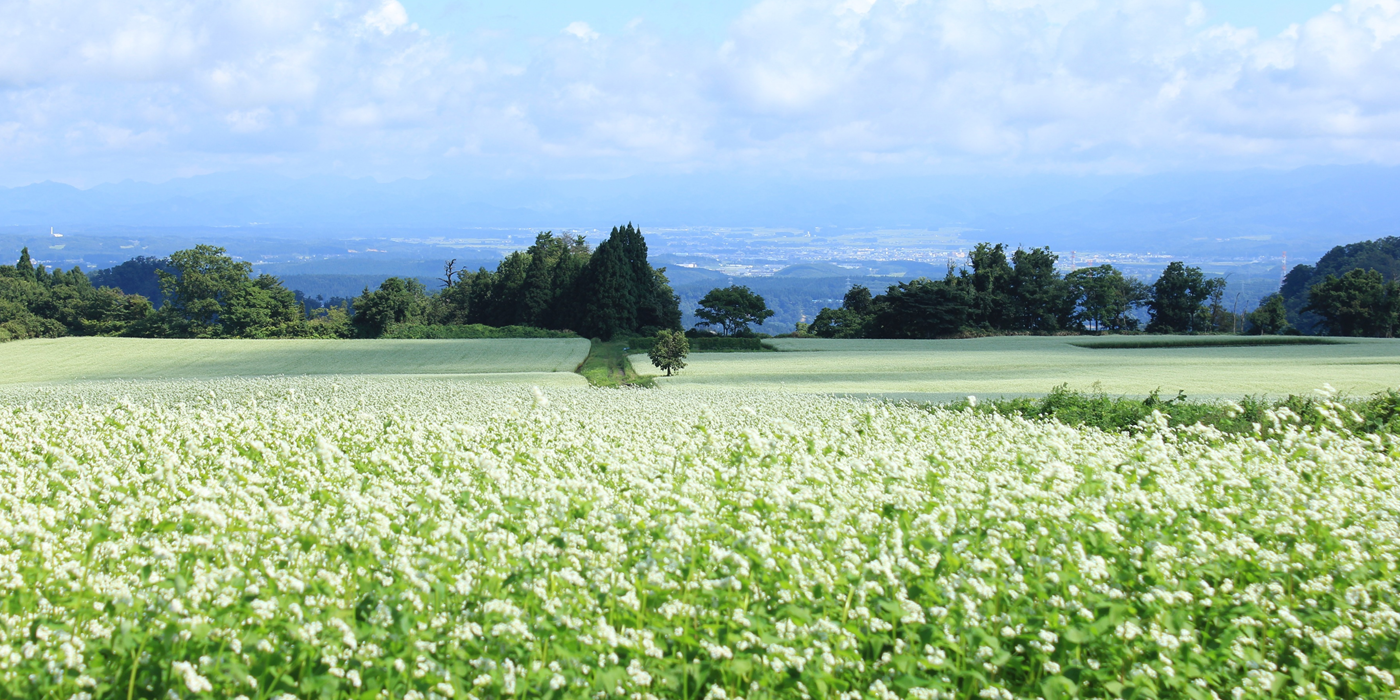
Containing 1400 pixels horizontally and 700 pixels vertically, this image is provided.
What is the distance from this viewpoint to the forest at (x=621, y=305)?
71125mm

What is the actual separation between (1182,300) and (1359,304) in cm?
1278

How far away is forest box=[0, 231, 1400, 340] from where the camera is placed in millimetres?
71125

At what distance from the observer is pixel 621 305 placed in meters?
74.2

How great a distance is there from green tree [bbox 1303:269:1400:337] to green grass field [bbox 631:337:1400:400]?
18.4m

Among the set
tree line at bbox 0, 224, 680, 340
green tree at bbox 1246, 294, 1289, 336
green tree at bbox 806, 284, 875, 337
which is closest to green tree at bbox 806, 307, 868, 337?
green tree at bbox 806, 284, 875, 337

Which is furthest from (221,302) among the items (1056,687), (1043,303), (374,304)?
(1056,687)

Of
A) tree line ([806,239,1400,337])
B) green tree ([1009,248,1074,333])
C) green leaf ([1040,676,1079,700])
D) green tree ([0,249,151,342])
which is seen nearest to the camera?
green leaf ([1040,676,1079,700])

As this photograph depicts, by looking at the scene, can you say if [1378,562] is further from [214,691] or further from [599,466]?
[214,691]

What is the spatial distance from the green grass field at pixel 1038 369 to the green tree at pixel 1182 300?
79.4 ft

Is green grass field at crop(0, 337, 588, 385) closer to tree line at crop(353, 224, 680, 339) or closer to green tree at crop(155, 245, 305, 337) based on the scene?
tree line at crop(353, 224, 680, 339)

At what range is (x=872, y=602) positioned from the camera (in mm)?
5371

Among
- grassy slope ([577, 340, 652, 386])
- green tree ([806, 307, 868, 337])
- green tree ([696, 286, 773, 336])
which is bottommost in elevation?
grassy slope ([577, 340, 652, 386])

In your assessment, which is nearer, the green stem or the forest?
the green stem

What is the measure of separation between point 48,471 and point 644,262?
7202 cm
